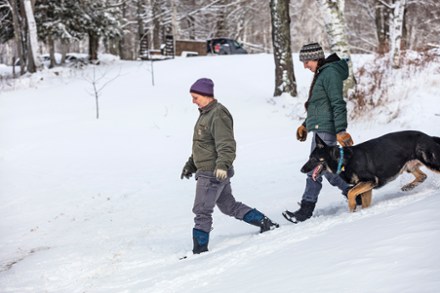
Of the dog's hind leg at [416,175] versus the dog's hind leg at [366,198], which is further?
the dog's hind leg at [416,175]

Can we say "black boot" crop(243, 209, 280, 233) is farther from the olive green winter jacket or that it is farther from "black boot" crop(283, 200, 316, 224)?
the olive green winter jacket

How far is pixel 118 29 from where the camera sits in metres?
27.4

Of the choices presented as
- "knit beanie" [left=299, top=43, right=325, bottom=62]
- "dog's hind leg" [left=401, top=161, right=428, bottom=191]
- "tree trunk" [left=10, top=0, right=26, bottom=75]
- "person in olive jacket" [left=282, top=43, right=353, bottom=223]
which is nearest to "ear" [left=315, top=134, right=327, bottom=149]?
"person in olive jacket" [left=282, top=43, right=353, bottom=223]

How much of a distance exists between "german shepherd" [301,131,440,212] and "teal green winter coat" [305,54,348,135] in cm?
20

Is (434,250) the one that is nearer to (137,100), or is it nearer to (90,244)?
(90,244)

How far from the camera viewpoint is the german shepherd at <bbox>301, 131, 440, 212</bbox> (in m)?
4.84

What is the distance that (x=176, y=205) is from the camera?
718 centimetres

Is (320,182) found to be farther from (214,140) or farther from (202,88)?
(202,88)

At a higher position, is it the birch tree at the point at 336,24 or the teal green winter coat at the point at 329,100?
the birch tree at the point at 336,24

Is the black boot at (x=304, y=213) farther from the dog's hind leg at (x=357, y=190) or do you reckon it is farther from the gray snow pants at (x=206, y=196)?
the gray snow pants at (x=206, y=196)

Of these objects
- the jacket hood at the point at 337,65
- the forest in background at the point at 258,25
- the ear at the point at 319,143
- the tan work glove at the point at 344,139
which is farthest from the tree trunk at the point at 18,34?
the tan work glove at the point at 344,139

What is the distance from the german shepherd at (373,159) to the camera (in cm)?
484

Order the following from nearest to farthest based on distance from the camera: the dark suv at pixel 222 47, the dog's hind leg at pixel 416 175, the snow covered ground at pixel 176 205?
1. the snow covered ground at pixel 176 205
2. the dog's hind leg at pixel 416 175
3. the dark suv at pixel 222 47

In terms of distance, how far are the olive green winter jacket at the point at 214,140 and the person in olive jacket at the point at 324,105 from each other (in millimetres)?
1013
